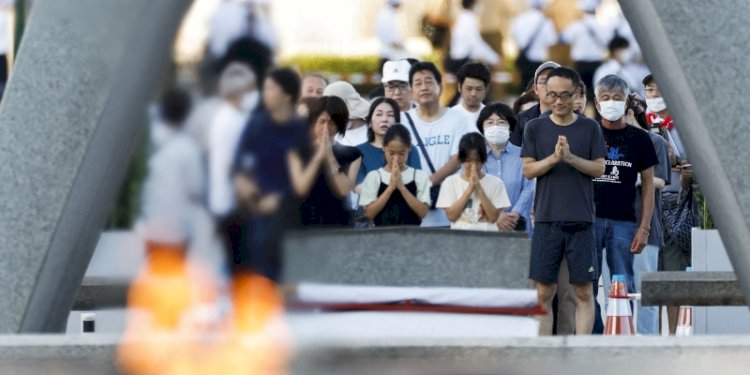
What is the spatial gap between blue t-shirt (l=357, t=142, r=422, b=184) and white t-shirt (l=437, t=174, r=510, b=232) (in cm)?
27

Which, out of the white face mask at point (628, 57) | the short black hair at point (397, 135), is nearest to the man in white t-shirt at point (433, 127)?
the short black hair at point (397, 135)

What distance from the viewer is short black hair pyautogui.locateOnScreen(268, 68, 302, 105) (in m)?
7.21

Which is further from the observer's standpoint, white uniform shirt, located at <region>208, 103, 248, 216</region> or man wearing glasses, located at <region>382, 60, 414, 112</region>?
man wearing glasses, located at <region>382, 60, 414, 112</region>

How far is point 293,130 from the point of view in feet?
24.4

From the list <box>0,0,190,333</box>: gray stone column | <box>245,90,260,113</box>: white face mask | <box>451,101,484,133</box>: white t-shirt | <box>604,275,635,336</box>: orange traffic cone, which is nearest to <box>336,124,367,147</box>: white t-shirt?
<box>451,101,484,133</box>: white t-shirt

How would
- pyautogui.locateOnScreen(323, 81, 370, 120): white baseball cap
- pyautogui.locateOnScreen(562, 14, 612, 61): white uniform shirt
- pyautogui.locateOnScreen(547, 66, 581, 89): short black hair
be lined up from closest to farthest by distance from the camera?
pyautogui.locateOnScreen(547, 66, 581, 89): short black hair
pyautogui.locateOnScreen(323, 81, 370, 120): white baseball cap
pyautogui.locateOnScreen(562, 14, 612, 61): white uniform shirt

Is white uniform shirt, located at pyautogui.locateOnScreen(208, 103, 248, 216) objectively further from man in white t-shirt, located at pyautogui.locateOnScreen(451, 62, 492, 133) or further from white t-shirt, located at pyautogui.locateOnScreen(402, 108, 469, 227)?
man in white t-shirt, located at pyautogui.locateOnScreen(451, 62, 492, 133)

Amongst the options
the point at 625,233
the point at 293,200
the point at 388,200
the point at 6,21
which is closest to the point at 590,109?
the point at 625,233

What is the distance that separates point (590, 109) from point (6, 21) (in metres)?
6.02

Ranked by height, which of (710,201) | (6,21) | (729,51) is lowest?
(710,201)

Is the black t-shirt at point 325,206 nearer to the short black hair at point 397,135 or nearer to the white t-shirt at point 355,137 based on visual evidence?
the short black hair at point 397,135

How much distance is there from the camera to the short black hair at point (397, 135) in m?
11.0

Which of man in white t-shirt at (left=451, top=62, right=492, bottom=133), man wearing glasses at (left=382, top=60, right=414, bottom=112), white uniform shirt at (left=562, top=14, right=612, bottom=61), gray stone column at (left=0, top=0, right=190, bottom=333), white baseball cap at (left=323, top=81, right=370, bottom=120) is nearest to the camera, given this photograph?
gray stone column at (left=0, top=0, right=190, bottom=333)

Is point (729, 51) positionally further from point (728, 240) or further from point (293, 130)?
point (293, 130)
